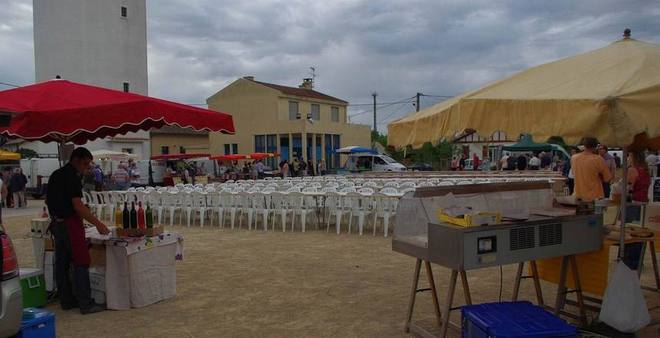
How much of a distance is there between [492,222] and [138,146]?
3188cm

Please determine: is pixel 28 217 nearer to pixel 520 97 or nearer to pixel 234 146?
pixel 520 97

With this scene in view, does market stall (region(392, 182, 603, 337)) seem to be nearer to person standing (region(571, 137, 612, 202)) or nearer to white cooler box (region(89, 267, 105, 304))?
person standing (region(571, 137, 612, 202))

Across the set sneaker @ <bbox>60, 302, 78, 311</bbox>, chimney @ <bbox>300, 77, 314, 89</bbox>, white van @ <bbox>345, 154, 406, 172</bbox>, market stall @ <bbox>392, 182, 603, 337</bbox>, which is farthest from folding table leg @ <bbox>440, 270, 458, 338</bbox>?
chimney @ <bbox>300, 77, 314, 89</bbox>

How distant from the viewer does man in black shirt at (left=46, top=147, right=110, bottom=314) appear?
5512 mm

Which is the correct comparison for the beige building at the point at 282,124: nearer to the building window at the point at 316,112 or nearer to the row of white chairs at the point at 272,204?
the building window at the point at 316,112

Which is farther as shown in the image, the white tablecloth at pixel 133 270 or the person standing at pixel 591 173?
the person standing at pixel 591 173

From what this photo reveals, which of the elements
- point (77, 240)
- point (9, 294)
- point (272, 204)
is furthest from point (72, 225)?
point (272, 204)

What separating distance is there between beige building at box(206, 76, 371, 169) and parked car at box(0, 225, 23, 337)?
3440 cm

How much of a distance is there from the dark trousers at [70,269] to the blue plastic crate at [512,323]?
408cm

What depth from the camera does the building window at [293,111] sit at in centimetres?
3991

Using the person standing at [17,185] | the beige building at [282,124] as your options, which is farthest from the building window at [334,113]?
the person standing at [17,185]

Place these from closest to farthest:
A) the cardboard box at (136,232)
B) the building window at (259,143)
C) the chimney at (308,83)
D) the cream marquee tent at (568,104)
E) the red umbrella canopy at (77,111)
A: the cream marquee tent at (568,104)
the red umbrella canopy at (77,111)
the cardboard box at (136,232)
the building window at (259,143)
the chimney at (308,83)

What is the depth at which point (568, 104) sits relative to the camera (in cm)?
345

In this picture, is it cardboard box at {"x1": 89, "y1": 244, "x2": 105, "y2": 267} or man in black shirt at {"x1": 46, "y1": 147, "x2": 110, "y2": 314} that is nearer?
man in black shirt at {"x1": 46, "y1": 147, "x2": 110, "y2": 314}
